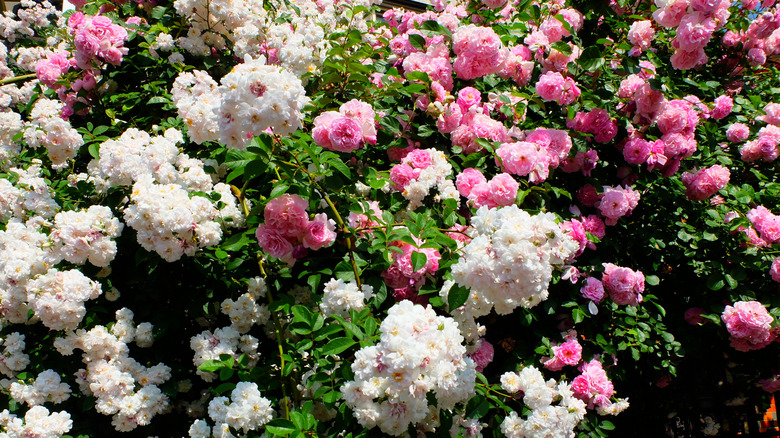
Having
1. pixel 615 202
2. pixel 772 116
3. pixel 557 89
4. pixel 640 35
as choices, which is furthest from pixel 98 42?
pixel 772 116

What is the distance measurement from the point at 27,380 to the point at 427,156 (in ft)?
5.81

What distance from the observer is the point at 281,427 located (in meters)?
1.45

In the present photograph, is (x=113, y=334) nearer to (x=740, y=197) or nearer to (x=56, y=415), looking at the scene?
(x=56, y=415)

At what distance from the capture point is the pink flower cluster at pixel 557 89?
84.1 inches

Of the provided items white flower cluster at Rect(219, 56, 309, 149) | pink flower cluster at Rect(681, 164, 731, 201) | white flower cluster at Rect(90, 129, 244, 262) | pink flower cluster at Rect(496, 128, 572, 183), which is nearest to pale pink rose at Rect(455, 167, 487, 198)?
pink flower cluster at Rect(496, 128, 572, 183)

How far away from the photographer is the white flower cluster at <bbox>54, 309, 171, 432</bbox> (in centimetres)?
176

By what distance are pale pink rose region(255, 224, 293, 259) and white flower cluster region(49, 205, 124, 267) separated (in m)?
0.56

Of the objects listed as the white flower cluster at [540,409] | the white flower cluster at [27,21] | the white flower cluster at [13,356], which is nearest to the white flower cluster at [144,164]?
the white flower cluster at [13,356]

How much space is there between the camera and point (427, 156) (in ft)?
7.00

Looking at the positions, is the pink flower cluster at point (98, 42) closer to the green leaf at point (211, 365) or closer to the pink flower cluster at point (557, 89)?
the green leaf at point (211, 365)

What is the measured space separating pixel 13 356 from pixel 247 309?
2.90 feet

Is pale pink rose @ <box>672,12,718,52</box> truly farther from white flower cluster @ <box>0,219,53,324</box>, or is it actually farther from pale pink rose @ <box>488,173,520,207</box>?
white flower cluster @ <box>0,219,53,324</box>

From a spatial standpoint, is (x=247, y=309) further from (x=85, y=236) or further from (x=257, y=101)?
(x=257, y=101)

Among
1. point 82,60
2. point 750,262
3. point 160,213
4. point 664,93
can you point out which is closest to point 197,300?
point 160,213
